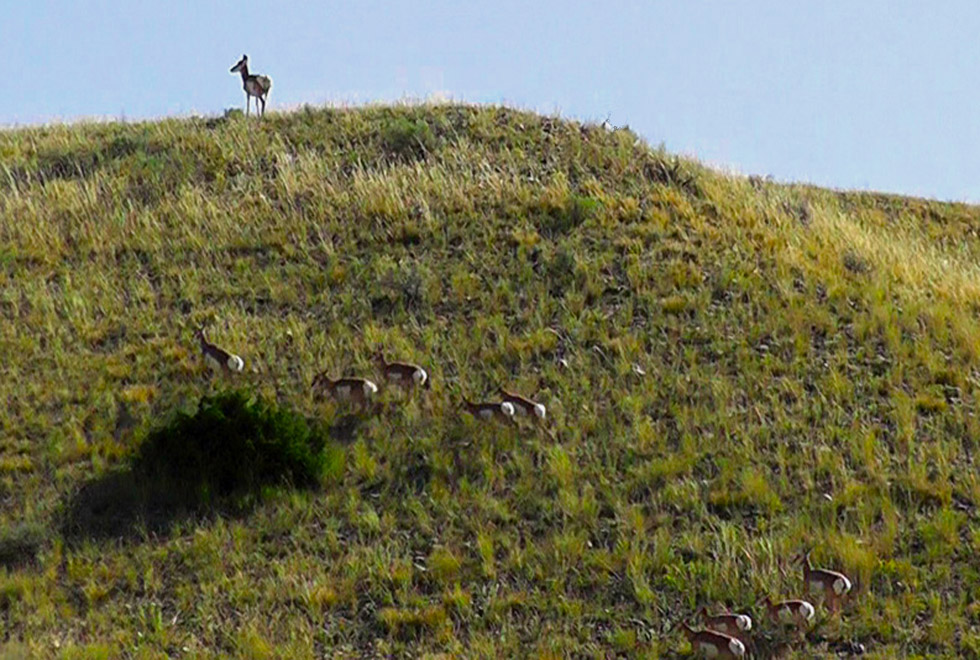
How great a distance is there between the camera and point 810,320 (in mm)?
16203

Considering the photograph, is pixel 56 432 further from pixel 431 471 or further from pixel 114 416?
pixel 431 471

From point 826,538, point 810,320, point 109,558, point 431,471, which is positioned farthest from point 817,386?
point 109,558

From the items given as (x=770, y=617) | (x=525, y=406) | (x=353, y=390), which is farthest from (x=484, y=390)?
(x=770, y=617)

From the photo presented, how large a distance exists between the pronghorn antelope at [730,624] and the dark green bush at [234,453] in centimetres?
464

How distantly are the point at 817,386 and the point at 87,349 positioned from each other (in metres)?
9.08

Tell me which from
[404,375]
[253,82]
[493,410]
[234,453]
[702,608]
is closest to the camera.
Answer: [702,608]

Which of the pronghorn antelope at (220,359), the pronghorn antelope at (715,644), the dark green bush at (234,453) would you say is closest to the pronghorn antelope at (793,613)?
the pronghorn antelope at (715,644)

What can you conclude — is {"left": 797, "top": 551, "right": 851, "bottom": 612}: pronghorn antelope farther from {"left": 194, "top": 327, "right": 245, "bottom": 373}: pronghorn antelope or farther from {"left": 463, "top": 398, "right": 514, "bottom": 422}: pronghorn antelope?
{"left": 194, "top": 327, "right": 245, "bottom": 373}: pronghorn antelope

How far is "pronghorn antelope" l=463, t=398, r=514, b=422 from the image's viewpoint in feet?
45.8

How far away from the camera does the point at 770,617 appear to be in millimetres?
10828

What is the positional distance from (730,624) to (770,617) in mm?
487

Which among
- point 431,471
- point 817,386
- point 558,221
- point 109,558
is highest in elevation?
point 558,221

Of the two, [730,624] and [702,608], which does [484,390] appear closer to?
[702,608]

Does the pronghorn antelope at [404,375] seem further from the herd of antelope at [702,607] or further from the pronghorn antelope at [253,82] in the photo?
the pronghorn antelope at [253,82]
